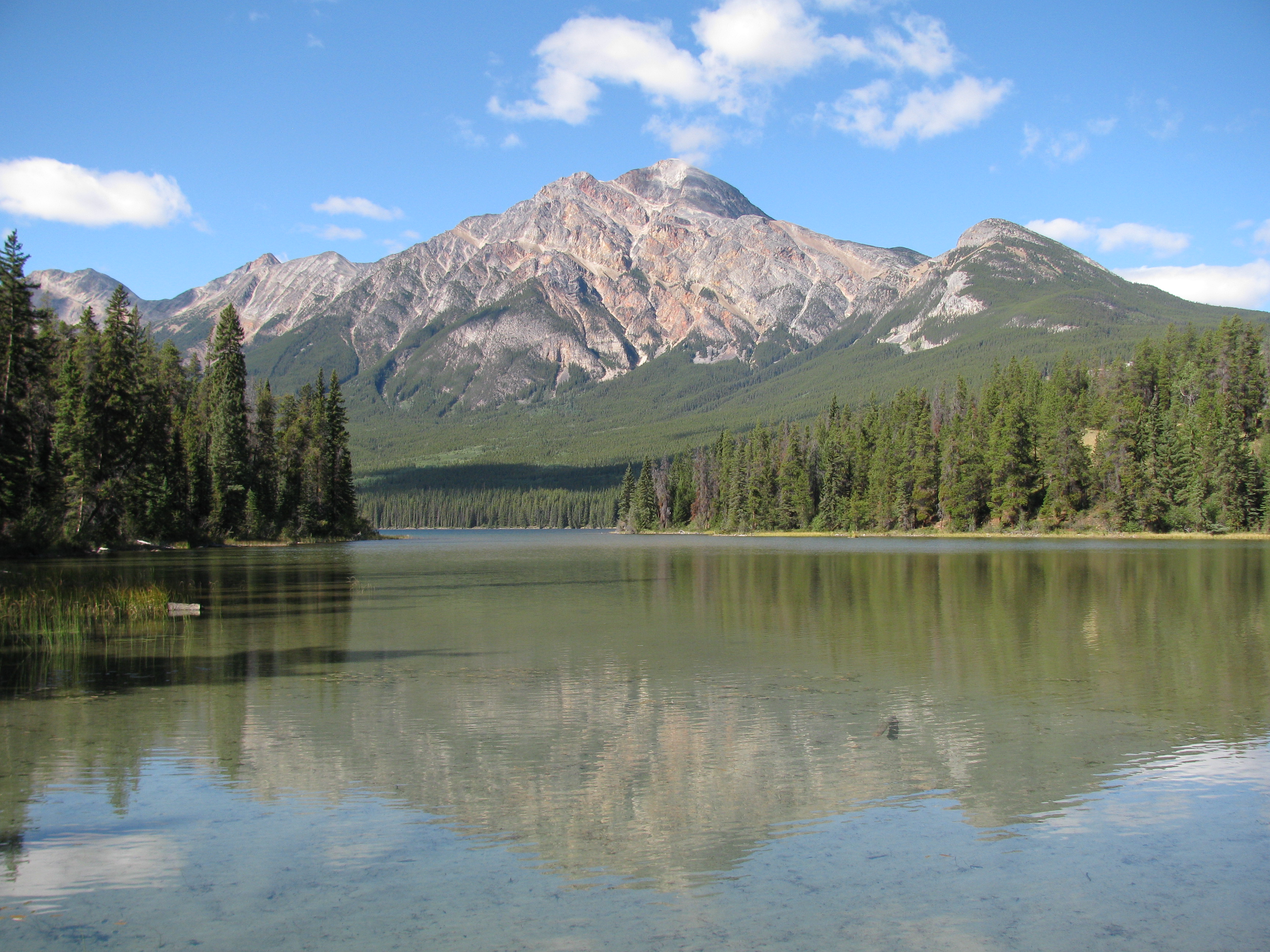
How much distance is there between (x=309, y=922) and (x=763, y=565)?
1985 inches

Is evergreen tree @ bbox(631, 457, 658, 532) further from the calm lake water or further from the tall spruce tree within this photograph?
the calm lake water

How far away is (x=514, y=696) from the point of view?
16.4 meters

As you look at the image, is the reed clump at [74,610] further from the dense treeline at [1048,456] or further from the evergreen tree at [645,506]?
the evergreen tree at [645,506]

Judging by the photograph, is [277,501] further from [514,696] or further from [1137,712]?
[1137,712]

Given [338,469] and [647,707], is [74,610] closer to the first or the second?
[647,707]

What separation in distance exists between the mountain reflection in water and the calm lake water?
84mm

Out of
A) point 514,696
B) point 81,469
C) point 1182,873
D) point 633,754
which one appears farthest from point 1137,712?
point 81,469

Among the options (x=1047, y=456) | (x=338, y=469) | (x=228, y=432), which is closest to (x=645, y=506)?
(x=338, y=469)

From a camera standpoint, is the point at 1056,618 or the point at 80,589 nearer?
the point at 1056,618

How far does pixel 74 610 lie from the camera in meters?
26.1

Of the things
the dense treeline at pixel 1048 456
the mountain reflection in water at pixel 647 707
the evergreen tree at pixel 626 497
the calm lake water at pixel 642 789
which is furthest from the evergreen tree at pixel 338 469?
the calm lake water at pixel 642 789

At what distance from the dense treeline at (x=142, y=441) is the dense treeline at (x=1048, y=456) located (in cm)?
6358

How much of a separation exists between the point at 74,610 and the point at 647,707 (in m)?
20.1

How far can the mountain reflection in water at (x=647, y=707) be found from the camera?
1045cm
